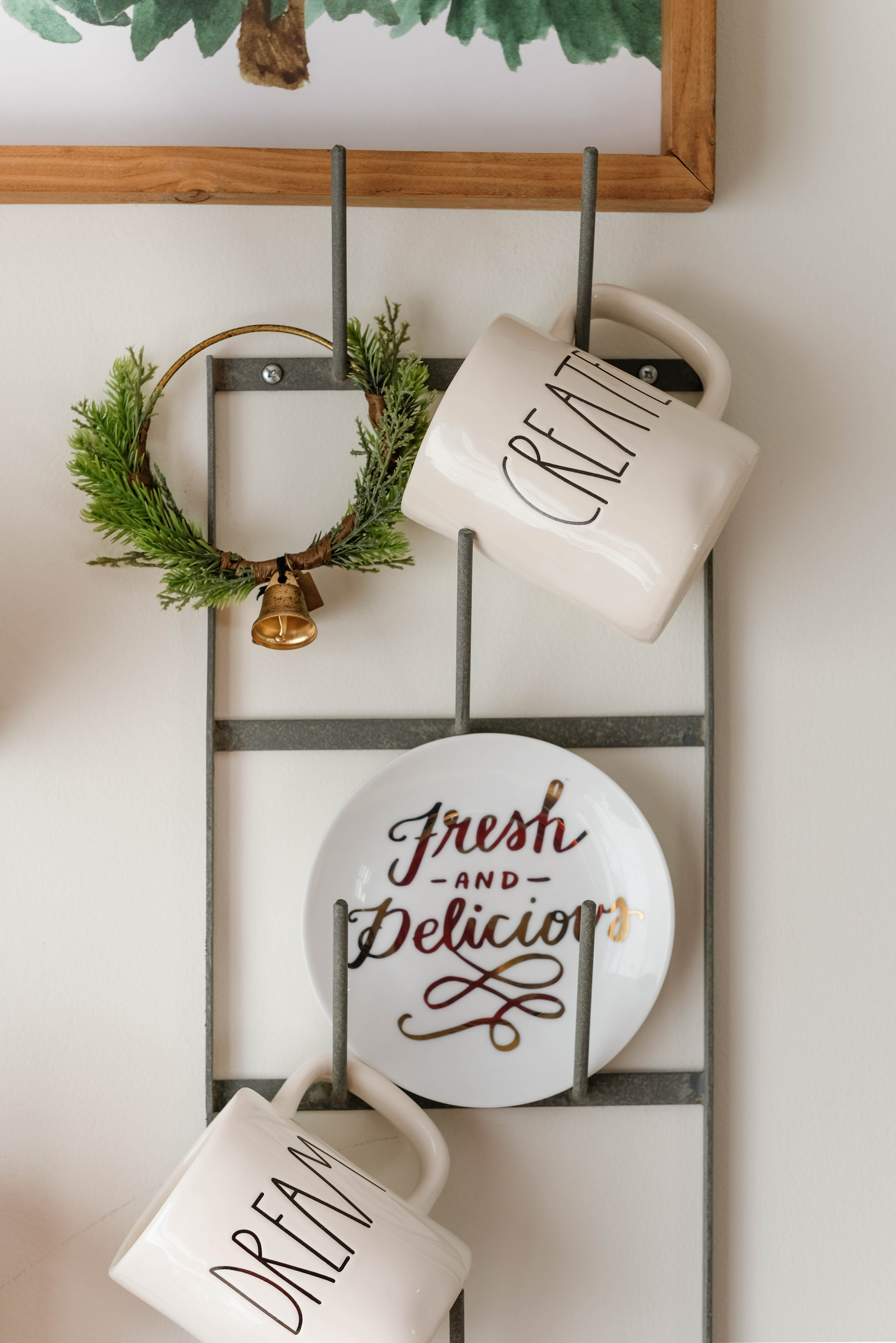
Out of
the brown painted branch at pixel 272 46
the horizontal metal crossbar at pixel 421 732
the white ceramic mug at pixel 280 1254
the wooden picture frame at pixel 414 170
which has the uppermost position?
the brown painted branch at pixel 272 46

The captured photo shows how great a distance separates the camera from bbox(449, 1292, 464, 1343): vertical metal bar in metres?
0.62

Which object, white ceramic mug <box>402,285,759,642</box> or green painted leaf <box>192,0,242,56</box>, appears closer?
white ceramic mug <box>402,285,759,642</box>

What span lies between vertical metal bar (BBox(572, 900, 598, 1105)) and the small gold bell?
240 millimetres

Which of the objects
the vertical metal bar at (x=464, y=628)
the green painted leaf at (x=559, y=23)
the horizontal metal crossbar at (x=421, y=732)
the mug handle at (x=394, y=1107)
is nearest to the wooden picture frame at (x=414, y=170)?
the green painted leaf at (x=559, y=23)

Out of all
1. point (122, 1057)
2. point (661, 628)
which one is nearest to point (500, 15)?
point (661, 628)

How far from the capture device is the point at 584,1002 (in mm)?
574

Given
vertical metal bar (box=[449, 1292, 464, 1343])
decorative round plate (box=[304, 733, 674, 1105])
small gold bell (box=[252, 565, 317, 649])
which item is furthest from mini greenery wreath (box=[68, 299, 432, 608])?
vertical metal bar (box=[449, 1292, 464, 1343])

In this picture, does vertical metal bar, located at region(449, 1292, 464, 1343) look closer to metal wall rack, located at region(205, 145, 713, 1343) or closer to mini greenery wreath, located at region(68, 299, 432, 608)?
metal wall rack, located at region(205, 145, 713, 1343)

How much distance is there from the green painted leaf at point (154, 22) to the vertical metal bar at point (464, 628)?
0.39 m

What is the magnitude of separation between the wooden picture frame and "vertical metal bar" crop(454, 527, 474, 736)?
0.82 feet

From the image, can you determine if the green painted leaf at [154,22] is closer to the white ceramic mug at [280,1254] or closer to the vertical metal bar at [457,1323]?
the white ceramic mug at [280,1254]

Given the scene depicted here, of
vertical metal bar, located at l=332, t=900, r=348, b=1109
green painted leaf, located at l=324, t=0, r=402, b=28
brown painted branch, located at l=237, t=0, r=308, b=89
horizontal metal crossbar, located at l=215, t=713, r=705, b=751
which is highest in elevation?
green painted leaf, located at l=324, t=0, r=402, b=28

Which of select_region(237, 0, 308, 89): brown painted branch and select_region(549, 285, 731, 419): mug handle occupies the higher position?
select_region(237, 0, 308, 89): brown painted branch

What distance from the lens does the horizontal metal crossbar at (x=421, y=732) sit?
2.14ft
